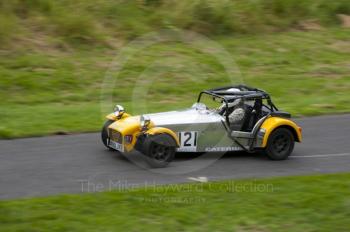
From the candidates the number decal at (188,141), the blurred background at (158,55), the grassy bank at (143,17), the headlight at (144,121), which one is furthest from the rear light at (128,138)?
the grassy bank at (143,17)

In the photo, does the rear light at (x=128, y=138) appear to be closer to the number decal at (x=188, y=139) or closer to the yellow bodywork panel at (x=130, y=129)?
the yellow bodywork panel at (x=130, y=129)

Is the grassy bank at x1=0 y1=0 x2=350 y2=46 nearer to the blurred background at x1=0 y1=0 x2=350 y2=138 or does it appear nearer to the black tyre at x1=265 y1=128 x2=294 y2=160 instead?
the blurred background at x1=0 y1=0 x2=350 y2=138

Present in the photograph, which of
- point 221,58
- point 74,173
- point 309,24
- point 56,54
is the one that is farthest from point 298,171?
point 309,24

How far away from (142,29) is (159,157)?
491 inches

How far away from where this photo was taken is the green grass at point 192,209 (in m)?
8.45

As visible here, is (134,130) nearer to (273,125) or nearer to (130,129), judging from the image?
(130,129)

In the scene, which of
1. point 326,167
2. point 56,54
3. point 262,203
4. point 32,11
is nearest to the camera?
point 262,203

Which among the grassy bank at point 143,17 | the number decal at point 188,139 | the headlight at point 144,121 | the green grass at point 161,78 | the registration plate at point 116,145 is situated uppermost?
the grassy bank at point 143,17

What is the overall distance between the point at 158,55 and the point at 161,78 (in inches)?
79.4

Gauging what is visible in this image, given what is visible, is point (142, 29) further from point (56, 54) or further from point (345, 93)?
point (345, 93)

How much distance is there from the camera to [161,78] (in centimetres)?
1989

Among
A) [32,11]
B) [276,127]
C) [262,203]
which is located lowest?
[262,203]

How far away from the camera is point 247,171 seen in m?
11.3

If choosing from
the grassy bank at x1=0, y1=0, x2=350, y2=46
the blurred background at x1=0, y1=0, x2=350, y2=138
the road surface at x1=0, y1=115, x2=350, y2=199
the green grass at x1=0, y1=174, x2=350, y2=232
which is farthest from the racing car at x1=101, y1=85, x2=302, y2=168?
the grassy bank at x1=0, y1=0, x2=350, y2=46
